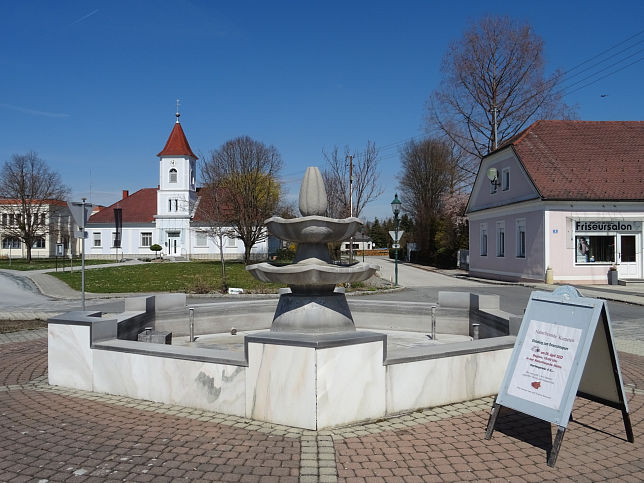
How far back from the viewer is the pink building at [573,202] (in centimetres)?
2489

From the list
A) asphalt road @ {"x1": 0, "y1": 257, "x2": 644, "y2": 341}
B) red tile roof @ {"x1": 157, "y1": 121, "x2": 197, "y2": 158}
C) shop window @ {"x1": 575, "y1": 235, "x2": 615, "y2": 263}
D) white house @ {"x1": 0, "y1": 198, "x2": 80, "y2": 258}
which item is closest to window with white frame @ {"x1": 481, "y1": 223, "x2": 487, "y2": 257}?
asphalt road @ {"x1": 0, "y1": 257, "x2": 644, "y2": 341}

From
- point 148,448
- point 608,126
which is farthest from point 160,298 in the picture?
point 608,126

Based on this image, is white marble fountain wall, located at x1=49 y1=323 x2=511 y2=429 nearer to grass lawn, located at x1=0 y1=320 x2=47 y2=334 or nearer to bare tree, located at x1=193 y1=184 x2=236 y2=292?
grass lawn, located at x1=0 y1=320 x2=47 y2=334

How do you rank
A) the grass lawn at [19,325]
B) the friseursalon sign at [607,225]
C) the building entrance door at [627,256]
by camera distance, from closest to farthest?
the grass lawn at [19,325] → the friseursalon sign at [607,225] → the building entrance door at [627,256]

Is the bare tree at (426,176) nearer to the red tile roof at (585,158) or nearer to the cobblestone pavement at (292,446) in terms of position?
the red tile roof at (585,158)

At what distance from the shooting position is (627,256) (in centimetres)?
2550

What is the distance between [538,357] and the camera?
5.11 meters

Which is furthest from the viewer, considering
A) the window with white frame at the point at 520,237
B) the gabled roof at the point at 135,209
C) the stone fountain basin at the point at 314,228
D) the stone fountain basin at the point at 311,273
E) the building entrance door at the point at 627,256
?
the gabled roof at the point at 135,209

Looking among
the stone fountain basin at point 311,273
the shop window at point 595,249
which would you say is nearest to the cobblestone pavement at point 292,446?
the stone fountain basin at point 311,273

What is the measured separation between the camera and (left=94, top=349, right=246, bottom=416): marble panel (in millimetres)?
5781

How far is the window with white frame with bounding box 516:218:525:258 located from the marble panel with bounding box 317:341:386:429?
23.5 meters

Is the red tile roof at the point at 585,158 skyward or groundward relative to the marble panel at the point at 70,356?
skyward

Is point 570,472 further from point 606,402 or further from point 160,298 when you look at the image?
point 160,298

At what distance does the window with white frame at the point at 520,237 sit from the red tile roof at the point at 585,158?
2.73 meters
